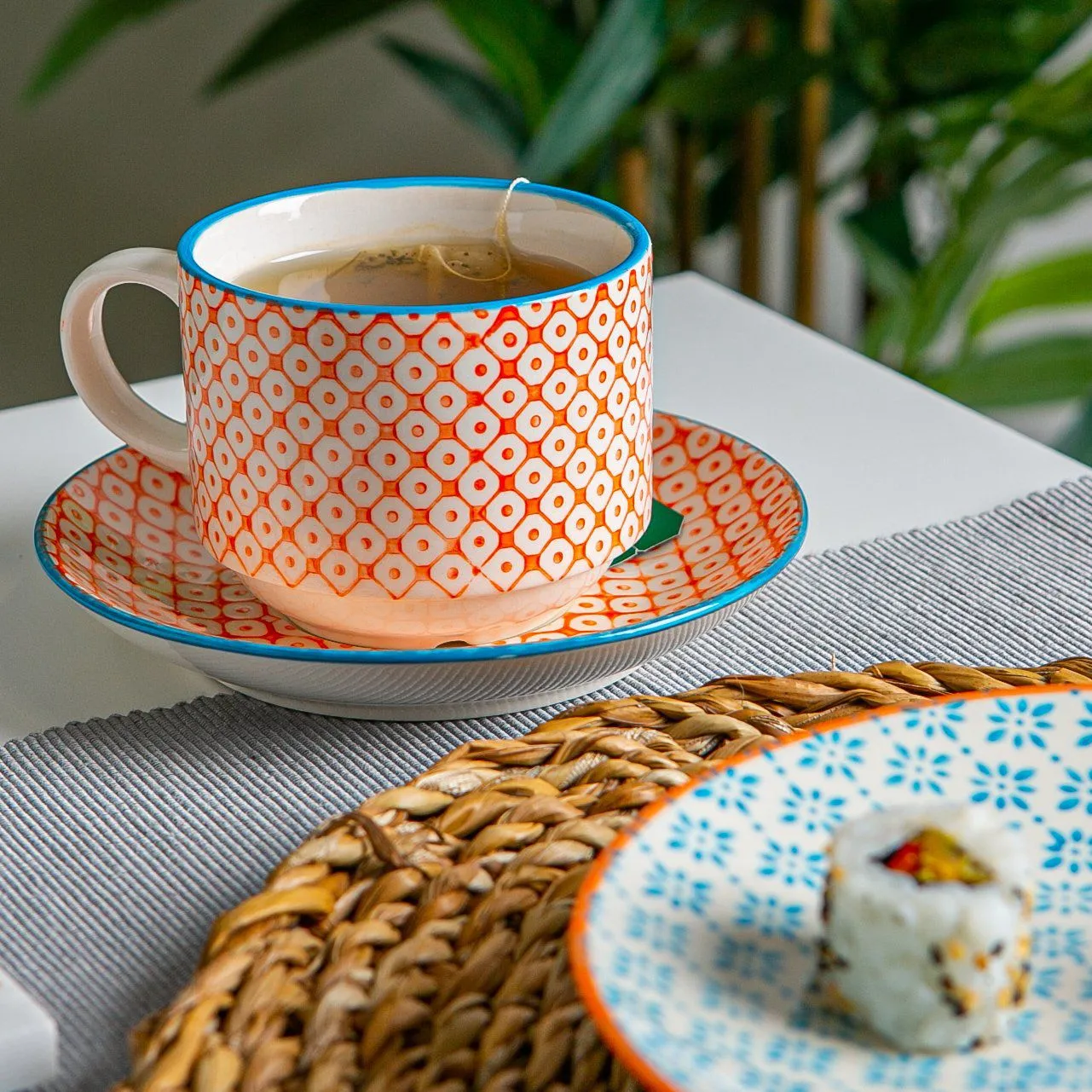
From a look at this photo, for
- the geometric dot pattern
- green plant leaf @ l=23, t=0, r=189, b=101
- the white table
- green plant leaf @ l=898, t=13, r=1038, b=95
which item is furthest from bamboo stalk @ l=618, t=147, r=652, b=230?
the geometric dot pattern

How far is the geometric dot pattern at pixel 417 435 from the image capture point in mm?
393

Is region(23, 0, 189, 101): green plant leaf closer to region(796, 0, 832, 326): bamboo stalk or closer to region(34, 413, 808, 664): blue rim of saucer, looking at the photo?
region(796, 0, 832, 326): bamboo stalk

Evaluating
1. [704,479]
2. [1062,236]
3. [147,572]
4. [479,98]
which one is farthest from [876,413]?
[1062,236]

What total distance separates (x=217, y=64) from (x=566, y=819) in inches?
58.4

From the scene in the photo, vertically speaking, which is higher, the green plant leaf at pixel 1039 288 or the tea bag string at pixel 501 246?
the tea bag string at pixel 501 246

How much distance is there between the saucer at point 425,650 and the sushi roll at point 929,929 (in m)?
0.14

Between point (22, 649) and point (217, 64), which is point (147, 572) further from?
point (217, 64)

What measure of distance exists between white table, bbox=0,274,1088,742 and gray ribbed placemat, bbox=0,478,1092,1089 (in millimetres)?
20

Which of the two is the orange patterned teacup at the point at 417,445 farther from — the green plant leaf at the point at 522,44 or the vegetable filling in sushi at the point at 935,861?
the green plant leaf at the point at 522,44

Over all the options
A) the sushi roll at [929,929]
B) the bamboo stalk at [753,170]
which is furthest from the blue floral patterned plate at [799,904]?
the bamboo stalk at [753,170]

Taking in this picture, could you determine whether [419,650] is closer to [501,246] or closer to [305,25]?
[501,246]

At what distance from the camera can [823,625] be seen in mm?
479

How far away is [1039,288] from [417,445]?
3.39 ft

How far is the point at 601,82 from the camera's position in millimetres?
1160
